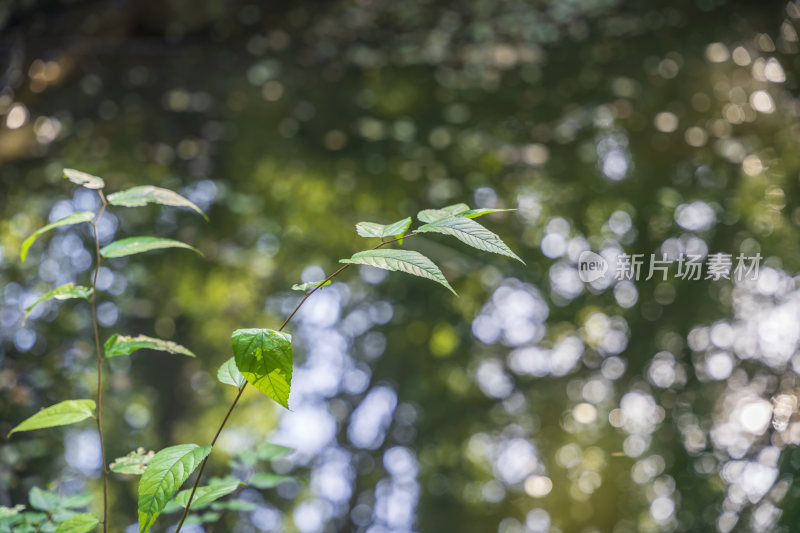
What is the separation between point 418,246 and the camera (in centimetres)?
200

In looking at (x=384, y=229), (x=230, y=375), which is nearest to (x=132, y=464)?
(x=230, y=375)

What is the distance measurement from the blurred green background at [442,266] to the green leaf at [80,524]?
0.65 metres

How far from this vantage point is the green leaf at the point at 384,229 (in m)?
0.62

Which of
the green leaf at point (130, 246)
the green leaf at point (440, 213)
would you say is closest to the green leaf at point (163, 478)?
the green leaf at point (130, 246)

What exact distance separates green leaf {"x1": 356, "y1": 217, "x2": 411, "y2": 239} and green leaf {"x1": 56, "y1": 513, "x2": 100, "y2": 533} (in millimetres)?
457

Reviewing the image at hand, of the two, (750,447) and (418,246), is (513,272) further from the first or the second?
(750,447)

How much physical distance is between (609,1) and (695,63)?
963 millimetres

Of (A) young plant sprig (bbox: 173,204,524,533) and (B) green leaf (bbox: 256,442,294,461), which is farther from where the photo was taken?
(B) green leaf (bbox: 256,442,294,461)

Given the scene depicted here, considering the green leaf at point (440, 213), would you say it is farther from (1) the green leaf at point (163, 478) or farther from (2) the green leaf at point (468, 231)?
(1) the green leaf at point (163, 478)

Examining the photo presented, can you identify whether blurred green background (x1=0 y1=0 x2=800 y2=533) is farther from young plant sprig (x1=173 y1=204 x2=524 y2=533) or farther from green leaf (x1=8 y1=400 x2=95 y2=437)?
young plant sprig (x1=173 y1=204 x2=524 y2=533)

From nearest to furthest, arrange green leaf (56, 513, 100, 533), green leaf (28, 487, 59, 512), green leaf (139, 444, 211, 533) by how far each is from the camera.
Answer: green leaf (139, 444, 211, 533)
green leaf (56, 513, 100, 533)
green leaf (28, 487, 59, 512)

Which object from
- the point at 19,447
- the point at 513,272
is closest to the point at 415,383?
the point at 513,272

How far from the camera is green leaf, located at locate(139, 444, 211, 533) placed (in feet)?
1.83

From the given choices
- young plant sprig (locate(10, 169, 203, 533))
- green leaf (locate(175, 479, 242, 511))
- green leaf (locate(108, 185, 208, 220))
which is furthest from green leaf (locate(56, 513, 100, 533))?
green leaf (locate(108, 185, 208, 220))
